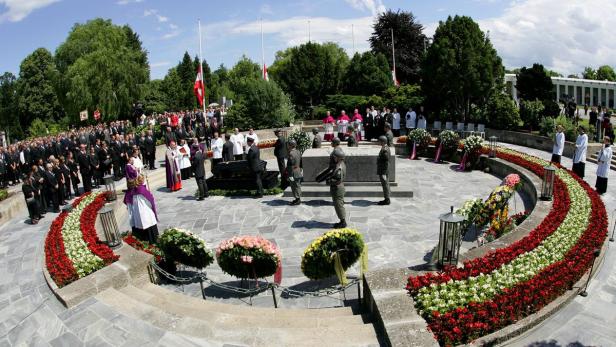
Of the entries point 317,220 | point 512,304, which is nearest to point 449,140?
point 317,220

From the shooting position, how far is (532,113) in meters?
21.9

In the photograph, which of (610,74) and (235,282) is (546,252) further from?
(610,74)

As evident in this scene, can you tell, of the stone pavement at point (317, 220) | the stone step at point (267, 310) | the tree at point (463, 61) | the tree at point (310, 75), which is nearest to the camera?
the stone step at point (267, 310)

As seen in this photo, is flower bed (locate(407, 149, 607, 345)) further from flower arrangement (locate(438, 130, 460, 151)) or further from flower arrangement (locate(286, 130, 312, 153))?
flower arrangement (locate(286, 130, 312, 153))

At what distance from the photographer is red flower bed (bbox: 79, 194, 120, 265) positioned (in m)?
8.34

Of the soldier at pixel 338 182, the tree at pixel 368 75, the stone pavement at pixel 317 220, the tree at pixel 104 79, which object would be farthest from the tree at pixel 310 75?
the soldier at pixel 338 182

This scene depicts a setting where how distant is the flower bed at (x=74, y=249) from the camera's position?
7.95 metres

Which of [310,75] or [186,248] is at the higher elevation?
[310,75]

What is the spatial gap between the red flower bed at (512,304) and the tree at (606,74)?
356ft

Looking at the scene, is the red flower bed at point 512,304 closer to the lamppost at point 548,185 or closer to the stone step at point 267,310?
the stone step at point 267,310

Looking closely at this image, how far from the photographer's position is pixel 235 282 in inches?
341

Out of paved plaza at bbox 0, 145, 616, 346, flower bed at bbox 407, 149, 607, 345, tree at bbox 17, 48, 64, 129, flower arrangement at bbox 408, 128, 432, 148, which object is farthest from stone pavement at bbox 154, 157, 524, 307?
tree at bbox 17, 48, 64, 129

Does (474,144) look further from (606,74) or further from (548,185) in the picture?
(606,74)

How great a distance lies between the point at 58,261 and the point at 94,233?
4.88 feet
